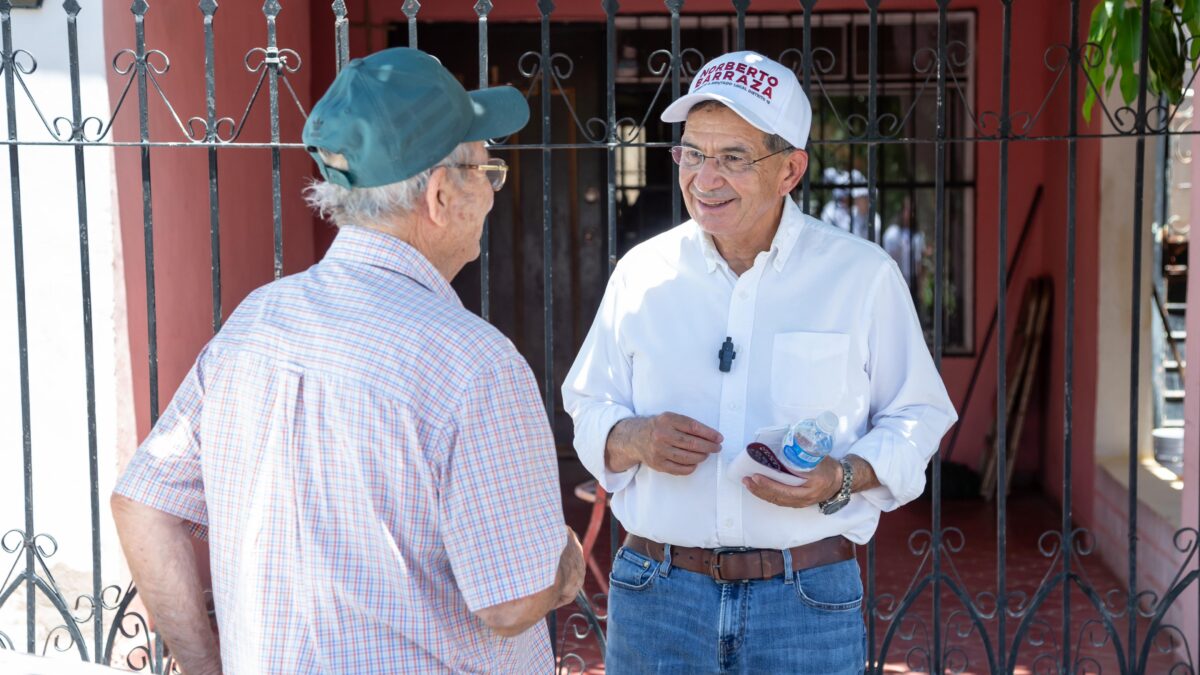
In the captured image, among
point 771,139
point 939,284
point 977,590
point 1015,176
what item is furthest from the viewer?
point 1015,176

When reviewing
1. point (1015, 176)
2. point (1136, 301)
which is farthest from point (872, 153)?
point (1015, 176)

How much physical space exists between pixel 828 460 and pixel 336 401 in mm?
940

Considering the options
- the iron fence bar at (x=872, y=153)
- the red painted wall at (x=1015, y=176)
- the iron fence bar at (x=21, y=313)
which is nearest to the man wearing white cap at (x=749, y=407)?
the iron fence bar at (x=872, y=153)

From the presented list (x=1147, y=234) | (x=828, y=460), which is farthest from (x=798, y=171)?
(x=1147, y=234)

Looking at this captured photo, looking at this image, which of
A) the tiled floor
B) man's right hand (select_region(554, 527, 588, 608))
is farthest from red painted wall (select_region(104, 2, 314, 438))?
man's right hand (select_region(554, 527, 588, 608))

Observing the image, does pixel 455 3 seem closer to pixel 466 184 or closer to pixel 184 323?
pixel 184 323

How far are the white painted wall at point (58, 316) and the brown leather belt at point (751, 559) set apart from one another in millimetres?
2563

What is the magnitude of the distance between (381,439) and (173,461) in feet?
1.10

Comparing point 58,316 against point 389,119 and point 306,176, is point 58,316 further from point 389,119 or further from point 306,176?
point 389,119

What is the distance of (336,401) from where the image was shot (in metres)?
1.57

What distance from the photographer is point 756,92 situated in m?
2.29

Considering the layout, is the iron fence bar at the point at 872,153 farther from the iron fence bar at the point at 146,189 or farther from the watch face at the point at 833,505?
the iron fence bar at the point at 146,189

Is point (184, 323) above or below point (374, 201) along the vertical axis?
below

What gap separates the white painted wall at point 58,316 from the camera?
411 centimetres
